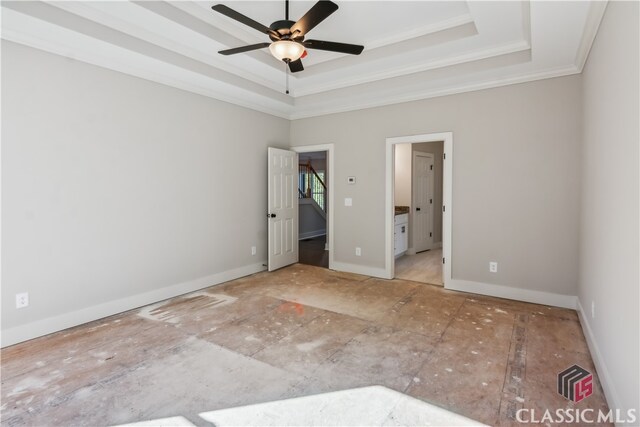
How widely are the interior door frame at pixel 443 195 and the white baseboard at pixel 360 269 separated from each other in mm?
90

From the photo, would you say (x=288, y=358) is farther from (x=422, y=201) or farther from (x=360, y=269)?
(x=422, y=201)

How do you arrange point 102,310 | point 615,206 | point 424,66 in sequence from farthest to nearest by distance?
point 424,66 → point 102,310 → point 615,206

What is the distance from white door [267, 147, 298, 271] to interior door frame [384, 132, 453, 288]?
1729 mm

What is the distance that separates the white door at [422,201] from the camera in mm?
6703

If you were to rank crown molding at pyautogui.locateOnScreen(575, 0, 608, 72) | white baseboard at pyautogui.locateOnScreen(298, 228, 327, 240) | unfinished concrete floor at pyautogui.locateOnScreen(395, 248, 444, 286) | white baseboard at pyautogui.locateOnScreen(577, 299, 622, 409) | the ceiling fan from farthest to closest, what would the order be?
white baseboard at pyautogui.locateOnScreen(298, 228, 327, 240)
unfinished concrete floor at pyautogui.locateOnScreen(395, 248, 444, 286)
crown molding at pyautogui.locateOnScreen(575, 0, 608, 72)
the ceiling fan
white baseboard at pyautogui.locateOnScreen(577, 299, 622, 409)

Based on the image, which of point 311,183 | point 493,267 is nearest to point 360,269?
point 493,267

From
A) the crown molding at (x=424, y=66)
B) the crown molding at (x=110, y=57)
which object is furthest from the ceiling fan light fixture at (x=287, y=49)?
the crown molding at (x=424, y=66)

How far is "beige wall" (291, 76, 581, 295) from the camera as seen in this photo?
3.56 m

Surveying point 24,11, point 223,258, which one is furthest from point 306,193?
point 24,11

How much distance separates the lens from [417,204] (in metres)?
6.77

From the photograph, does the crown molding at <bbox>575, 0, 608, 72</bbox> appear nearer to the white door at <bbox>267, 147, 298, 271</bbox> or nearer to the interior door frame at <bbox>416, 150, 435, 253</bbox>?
the interior door frame at <bbox>416, 150, 435, 253</bbox>

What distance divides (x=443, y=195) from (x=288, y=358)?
9.66 ft

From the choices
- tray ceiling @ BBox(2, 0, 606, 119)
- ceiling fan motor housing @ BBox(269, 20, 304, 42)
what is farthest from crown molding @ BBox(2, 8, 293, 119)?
ceiling fan motor housing @ BBox(269, 20, 304, 42)
